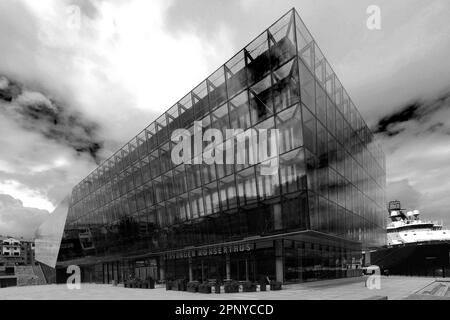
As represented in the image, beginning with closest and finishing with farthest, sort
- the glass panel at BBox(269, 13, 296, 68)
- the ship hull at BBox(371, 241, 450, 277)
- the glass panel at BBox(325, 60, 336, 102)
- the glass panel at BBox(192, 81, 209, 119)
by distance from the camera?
1. the glass panel at BBox(269, 13, 296, 68)
2. the glass panel at BBox(325, 60, 336, 102)
3. the glass panel at BBox(192, 81, 209, 119)
4. the ship hull at BBox(371, 241, 450, 277)

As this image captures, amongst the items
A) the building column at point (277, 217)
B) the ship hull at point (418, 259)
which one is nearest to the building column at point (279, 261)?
the building column at point (277, 217)

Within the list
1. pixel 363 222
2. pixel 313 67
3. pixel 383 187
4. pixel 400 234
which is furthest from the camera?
pixel 400 234

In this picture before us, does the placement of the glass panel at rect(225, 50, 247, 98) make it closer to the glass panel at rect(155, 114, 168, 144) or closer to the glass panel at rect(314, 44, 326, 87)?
the glass panel at rect(314, 44, 326, 87)

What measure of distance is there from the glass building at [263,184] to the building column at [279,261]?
0.27 ft

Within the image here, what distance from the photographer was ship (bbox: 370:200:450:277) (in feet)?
187

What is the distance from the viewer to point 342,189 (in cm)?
3819

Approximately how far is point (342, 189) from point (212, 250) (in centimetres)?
1493

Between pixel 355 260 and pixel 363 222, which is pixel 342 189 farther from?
pixel 355 260

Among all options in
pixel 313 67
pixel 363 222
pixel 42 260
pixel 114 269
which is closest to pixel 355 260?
pixel 363 222

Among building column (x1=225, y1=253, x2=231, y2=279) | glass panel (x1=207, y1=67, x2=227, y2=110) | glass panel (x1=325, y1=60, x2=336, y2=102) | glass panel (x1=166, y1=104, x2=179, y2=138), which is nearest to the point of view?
glass panel (x1=207, y1=67, x2=227, y2=110)

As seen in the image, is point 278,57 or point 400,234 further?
point 400,234

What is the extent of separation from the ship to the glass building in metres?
7.92

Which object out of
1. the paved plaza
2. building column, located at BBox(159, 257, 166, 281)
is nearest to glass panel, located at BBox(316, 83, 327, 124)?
the paved plaza

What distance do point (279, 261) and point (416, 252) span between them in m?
38.2
